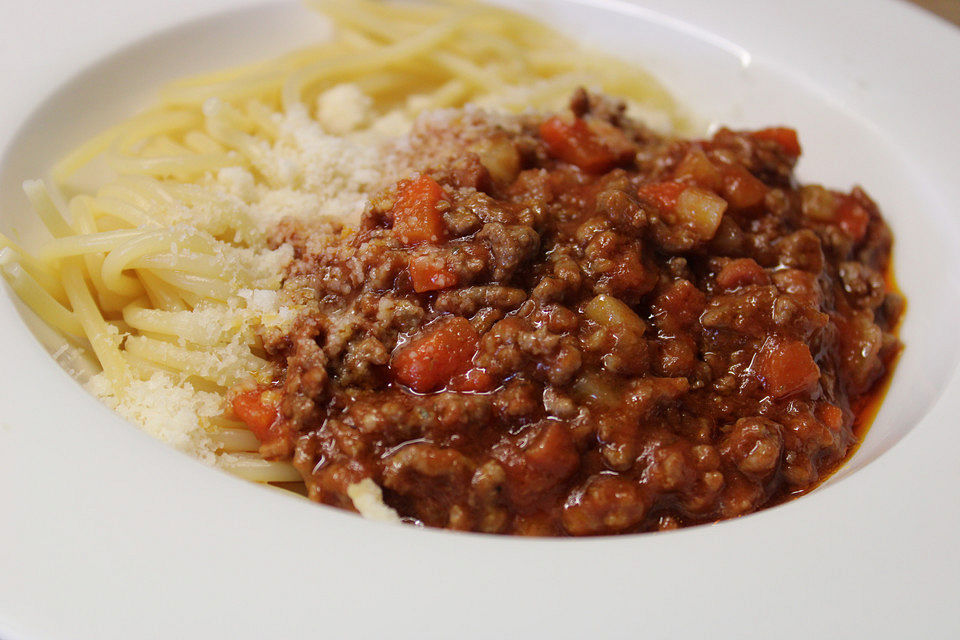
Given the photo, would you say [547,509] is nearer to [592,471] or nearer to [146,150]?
[592,471]

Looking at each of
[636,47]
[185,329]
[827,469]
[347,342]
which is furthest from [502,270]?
[636,47]

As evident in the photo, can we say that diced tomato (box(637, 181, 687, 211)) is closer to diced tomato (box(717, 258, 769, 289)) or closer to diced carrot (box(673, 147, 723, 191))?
diced carrot (box(673, 147, 723, 191))

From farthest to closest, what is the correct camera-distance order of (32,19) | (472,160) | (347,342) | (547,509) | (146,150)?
1. (32,19)
2. (146,150)
3. (472,160)
4. (347,342)
5. (547,509)

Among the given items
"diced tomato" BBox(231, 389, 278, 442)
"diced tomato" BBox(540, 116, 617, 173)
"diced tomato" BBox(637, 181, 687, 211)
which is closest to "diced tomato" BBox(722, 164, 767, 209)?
"diced tomato" BBox(637, 181, 687, 211)

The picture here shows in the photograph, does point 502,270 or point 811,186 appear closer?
point 502,270

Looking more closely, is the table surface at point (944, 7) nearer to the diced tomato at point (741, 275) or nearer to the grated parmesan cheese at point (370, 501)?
the diced tomato at point (741, 275)

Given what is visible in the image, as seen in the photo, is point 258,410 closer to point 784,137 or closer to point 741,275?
point 741,275

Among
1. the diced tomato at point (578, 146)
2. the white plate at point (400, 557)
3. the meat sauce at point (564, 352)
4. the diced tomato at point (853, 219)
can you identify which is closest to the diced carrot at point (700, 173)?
the meat sauce at point (564, 352)

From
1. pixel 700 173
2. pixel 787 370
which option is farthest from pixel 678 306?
pixel 700 173
